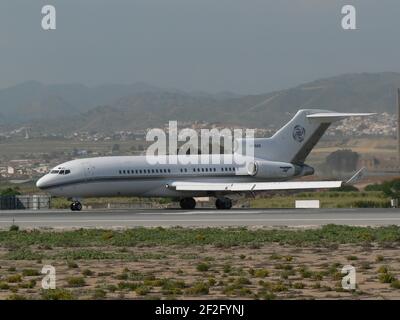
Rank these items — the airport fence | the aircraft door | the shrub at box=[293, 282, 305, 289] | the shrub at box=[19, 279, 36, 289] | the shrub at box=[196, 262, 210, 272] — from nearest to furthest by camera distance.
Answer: the shrub at box=[293, 282, 305, 289], the shrub at box=[19, 279, 36, 289], the shrub at box=[196, 262, 210, 272], the aircraft door, the airport fence

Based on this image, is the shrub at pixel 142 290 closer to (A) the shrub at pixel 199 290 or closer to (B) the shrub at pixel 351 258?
(A) the shrub at pixel 199 290

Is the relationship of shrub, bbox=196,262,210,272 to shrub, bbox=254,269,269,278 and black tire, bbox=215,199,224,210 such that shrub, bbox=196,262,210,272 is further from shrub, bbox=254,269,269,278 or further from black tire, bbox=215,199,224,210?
black tire, bbox=215,199,224,210

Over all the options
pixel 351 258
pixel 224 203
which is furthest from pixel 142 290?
pixel 224 203

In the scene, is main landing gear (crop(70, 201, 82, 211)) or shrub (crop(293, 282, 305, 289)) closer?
shrub (crop(293, 282, 305, 289))

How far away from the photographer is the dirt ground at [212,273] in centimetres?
2628

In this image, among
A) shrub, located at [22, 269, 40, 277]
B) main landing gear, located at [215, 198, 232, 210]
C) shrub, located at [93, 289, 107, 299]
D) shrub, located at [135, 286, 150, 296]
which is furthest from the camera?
main landing gear, located at [215, 198, 232, 210]

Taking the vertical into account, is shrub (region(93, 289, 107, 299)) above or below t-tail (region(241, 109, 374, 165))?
below

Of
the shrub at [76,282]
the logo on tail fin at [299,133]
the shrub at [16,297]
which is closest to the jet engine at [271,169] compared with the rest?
the logo on tail fin at [299,133]

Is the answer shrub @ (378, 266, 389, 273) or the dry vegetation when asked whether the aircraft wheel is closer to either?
the dry vegetation

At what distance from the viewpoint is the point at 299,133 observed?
3120 inches

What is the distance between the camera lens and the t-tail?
7756cm

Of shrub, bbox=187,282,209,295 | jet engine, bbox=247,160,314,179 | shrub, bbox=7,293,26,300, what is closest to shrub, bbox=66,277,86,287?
shrub, bbox=7,293,26,300

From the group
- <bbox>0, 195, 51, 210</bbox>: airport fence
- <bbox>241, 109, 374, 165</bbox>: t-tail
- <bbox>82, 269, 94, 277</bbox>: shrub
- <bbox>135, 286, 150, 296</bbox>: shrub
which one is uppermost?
<bbox>241, 109, 374, 165</bbox>: t-tail
